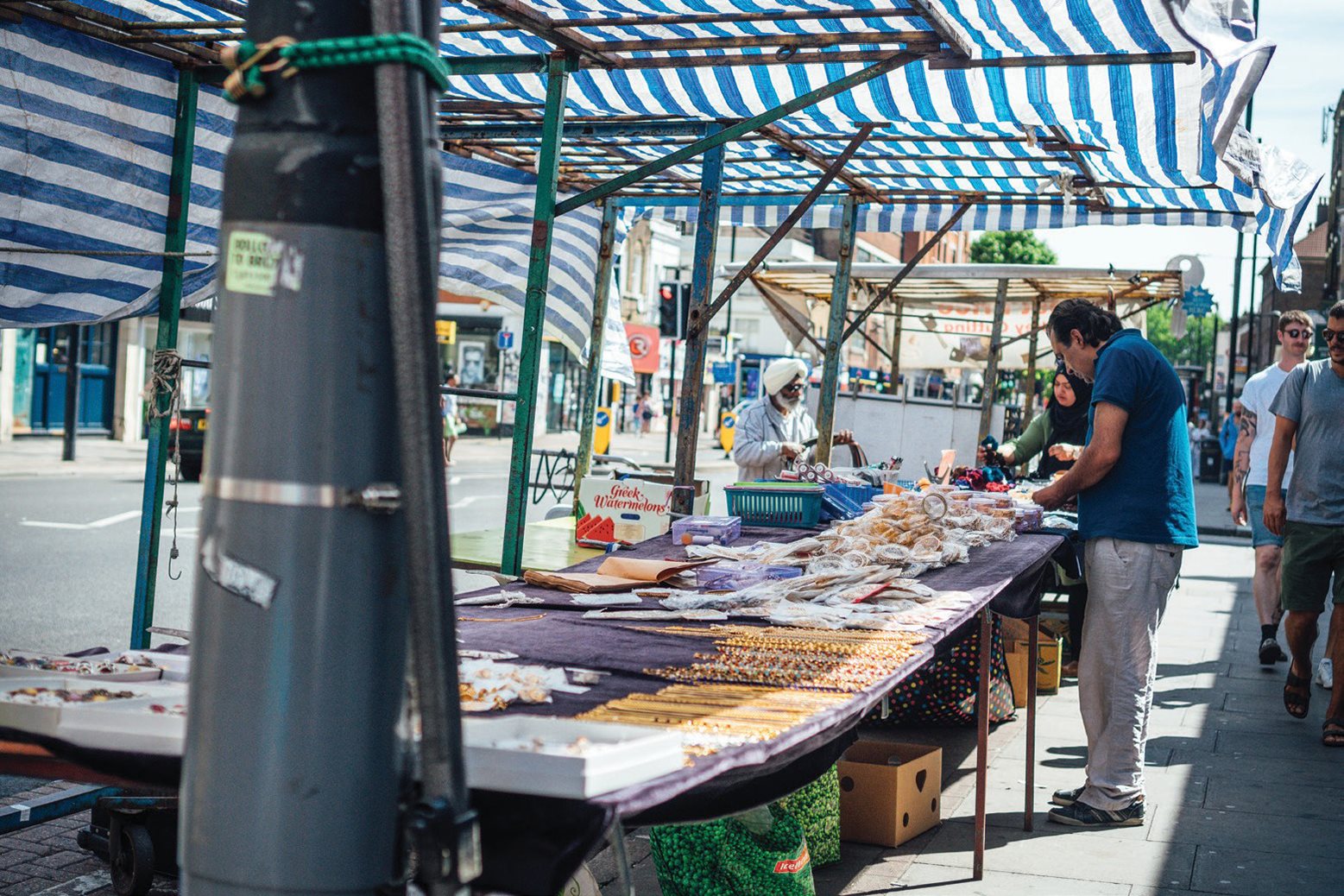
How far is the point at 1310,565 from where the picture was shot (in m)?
7.28

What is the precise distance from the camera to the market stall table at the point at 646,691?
194cm

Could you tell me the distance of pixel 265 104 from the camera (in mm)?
1609

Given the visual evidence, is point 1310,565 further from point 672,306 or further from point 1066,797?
point 672,306

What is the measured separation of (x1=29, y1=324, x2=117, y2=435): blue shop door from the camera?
2959cm

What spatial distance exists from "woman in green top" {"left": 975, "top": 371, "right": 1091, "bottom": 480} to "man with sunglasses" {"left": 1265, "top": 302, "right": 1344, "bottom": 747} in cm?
122

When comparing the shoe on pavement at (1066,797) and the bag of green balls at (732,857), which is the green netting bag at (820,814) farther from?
the shoe on pavement at (1066,797)

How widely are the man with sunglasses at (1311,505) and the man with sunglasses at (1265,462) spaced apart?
1233mm

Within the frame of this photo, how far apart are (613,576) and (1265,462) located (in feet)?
19.7

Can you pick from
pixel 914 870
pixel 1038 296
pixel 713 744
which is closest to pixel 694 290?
pixel 914 870

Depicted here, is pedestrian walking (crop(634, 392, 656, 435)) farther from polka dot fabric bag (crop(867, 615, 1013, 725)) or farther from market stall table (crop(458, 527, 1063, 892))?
market stall table (crop(458, 527, 1063, 892))

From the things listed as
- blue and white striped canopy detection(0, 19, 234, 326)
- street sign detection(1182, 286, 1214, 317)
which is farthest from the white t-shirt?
street sign detection(1182, 286, 1214, 317)

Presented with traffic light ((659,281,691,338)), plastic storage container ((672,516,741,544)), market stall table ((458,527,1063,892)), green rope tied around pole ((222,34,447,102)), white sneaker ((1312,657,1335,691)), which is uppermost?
traffic light ((659,281,691,338))

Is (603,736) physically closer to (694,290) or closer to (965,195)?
(694,290)

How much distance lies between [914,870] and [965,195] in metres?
5.88
